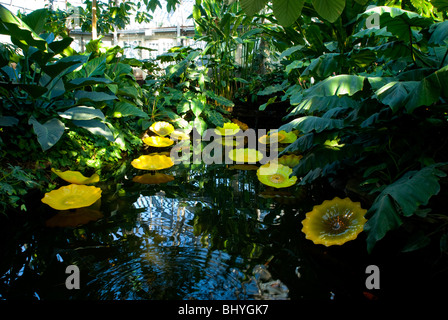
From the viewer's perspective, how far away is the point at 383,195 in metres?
1.47

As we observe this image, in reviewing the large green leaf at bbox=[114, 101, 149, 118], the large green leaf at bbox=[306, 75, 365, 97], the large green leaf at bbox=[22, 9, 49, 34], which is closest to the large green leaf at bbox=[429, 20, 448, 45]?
the large green leaf at bbox=[306, 75, 365, 97]

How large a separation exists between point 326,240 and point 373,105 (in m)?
0.96

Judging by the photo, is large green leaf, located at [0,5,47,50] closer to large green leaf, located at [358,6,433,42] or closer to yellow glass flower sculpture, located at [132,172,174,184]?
yellow glass flower sculpture, located at [132,172,174,184]

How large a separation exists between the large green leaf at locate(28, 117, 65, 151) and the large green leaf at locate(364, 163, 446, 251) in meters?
2.24

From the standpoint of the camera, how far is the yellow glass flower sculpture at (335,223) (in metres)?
1.72

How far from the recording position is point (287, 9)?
1.86 feet

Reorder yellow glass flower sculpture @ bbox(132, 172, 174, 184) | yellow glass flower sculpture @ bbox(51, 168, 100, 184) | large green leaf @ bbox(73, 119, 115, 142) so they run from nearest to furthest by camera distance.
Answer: yellow glass flower sculpture @ bbox(51, 168, 100, 184)
large green leaf @ bbox(73, 119, 115, 142)
yellow glass flower sculpture @ bbox(132, 172, 174, 184)

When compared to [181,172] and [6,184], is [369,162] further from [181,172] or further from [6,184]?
[6,184]

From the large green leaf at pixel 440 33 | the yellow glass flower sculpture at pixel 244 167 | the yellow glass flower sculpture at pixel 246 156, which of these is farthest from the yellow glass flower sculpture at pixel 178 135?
the large green leaf at pixel 440 33

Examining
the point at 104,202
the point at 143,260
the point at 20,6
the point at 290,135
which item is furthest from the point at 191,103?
the point at 20,6

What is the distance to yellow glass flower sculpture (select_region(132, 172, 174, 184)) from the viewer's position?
3.00 m

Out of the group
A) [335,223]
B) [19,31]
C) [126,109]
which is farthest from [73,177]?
[335,223]

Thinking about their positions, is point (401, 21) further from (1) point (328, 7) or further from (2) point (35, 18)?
(2) point (35, 18)

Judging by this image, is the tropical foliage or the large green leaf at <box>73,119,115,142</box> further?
the large green leaf at <box>73,119,115,142</box>
